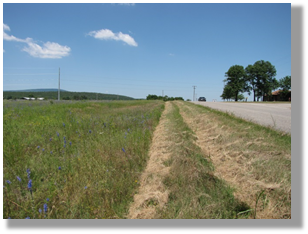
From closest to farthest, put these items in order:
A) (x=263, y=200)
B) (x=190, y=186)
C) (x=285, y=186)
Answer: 1. (x=263, y=200)
2. (x=285, y=186)
3. (x=190, y=186)

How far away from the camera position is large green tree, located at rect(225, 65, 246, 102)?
60.2 m

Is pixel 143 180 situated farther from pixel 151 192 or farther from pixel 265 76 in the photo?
pixel 265 76

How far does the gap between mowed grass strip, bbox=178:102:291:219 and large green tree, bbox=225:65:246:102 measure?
205 ft

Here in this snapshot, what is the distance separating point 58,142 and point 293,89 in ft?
15.0

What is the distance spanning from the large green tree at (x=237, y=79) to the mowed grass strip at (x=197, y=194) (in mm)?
65121

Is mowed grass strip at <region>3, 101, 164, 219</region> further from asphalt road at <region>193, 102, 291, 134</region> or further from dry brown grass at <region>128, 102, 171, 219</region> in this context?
asphalt road at <region>193, 102, 291, 134</region>

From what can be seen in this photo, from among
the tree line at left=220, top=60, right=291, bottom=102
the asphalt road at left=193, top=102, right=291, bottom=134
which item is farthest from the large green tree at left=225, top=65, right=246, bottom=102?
the asphalt road at left=193, top=102, right=291, bottom=134

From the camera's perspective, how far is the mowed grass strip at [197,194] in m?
1.92

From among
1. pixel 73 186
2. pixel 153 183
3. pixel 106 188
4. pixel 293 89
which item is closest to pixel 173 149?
pixel 153 183

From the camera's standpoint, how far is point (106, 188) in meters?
2.35

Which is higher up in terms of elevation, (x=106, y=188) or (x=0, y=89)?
(x=0, y=89)

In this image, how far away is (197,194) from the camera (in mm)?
2271

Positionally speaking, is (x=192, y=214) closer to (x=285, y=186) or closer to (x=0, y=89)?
(x=285, y=186)

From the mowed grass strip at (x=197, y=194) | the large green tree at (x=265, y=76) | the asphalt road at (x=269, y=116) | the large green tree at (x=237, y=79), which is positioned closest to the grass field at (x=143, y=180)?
the mowed grass strip at (x=197, y=194)
